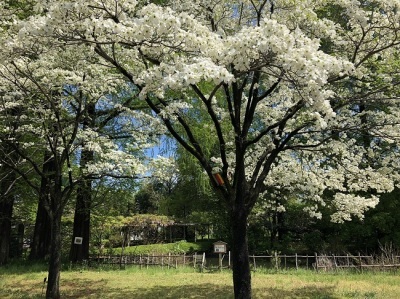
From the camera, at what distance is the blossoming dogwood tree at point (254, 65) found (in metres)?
5.04

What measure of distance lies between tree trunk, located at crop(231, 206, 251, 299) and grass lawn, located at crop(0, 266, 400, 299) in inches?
99.7

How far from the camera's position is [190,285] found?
A: 1138 centimetres

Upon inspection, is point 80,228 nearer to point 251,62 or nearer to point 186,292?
point 186,292

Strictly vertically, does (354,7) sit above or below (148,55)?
above

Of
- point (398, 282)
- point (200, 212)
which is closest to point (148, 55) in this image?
point (398, 282)

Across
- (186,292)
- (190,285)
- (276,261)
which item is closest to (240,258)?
(186,292)

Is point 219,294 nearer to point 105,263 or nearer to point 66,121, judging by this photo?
point 66,121

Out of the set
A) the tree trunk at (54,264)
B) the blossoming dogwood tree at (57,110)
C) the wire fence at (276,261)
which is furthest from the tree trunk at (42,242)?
the tree trunk at (54,264)

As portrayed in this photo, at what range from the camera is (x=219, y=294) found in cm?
990

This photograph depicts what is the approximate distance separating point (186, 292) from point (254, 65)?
7.03 metres

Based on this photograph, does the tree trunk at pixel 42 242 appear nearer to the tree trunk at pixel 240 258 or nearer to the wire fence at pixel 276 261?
the wire fence at pixel 276 261

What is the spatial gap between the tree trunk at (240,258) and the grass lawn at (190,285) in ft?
8.30

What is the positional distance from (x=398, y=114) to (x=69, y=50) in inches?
293

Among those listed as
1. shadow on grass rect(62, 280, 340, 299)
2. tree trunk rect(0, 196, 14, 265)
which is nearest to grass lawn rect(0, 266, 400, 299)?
shadow on grass rect(62, 280, 340, 299)
